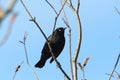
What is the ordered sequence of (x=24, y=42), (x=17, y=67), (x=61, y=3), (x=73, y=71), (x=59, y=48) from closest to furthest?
(x=73, y=71)
(x=61, y=3)
(x=24, y=42)
(x=17, y=67)
(x=59, y=48)

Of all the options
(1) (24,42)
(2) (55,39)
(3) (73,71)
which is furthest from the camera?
(2) (55,39)

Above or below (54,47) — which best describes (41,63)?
below

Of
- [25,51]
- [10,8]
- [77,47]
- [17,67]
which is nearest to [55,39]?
[17,67]

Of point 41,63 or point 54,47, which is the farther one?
point 41,63

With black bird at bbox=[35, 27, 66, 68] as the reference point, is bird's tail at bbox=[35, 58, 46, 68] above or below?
below

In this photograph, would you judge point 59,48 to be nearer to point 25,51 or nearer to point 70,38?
point 25,51

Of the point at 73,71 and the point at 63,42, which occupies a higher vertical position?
the point at 73,71

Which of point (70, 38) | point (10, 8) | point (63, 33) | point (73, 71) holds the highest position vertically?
point (10, 8)

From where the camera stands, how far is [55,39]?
7215 mm

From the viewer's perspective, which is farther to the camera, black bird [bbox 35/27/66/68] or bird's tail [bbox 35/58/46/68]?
bird's tail [bbox 35/58/46/68]

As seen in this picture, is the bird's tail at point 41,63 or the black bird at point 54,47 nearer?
the black bird at point 54,47

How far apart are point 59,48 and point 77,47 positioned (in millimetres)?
3948

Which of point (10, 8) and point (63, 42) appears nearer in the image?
point (10, 8)

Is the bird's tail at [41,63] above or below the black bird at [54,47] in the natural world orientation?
below
